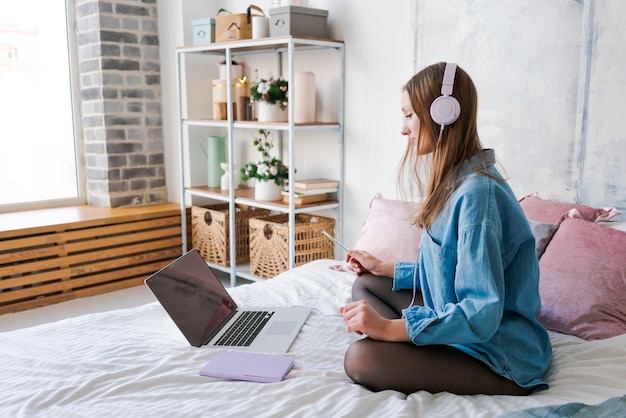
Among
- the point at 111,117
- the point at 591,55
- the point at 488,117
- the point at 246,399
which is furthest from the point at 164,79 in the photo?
the point at 246,399

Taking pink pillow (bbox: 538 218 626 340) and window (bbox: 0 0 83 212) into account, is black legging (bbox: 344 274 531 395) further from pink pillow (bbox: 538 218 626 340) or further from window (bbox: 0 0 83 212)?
window (bbox: 0 0 83 212)

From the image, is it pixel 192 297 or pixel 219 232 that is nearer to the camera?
pixel 192 297

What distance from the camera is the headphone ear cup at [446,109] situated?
1534 mm

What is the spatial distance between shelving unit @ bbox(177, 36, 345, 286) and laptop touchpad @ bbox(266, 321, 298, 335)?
1.38 m

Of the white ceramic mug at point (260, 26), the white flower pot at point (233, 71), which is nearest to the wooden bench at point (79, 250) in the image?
the white flower pot at point (233, 71)

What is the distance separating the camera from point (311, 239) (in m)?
3.53

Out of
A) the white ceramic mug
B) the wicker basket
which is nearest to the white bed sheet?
the wicker basket

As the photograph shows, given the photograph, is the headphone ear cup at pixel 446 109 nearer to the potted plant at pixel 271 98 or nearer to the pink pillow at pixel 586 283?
the pink pillow at pixel 586 283

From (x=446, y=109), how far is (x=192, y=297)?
0.98m

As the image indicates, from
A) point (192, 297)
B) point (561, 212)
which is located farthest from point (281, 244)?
point (561, 212)

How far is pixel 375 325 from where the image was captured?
1.53m

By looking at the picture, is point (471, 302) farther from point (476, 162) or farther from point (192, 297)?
point (192, 297)

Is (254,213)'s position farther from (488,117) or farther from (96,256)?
(488,117)

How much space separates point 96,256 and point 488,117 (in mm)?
2465
